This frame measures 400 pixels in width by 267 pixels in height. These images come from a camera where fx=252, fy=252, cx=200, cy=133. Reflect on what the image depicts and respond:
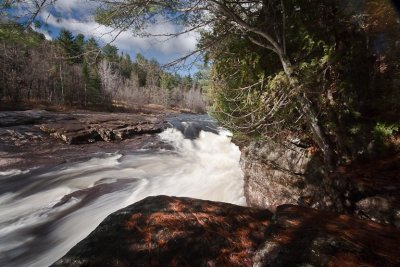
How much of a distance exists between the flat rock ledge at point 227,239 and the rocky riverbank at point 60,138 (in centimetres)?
1158

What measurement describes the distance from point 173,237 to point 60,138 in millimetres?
16801

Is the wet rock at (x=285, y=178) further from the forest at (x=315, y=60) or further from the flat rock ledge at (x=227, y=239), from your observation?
the flat rock ledge at (x=227, y=239)

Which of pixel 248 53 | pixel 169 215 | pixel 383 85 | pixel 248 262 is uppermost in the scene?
pixel 248 53

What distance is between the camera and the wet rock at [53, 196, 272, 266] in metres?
2.87

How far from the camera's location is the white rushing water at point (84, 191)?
21.0ft

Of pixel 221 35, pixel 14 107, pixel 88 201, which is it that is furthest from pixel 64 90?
pixel 221 35

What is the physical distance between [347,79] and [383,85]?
0.80m


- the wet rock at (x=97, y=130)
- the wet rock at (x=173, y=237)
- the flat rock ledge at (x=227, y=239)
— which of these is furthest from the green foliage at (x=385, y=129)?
the wet rock at (x=97, y=130)

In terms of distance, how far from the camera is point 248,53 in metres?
6.61

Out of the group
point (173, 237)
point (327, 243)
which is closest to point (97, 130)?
point (173, 237)

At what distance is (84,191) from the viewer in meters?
9.44

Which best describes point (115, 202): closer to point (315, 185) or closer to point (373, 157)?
point (315, 185)

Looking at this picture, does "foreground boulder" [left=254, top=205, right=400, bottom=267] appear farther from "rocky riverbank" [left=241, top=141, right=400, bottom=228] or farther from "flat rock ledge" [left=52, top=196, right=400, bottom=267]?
"rocky riverbank" [left=241, top=141, right=400, bottom=228]

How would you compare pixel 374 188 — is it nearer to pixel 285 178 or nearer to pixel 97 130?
pixel 285 178
